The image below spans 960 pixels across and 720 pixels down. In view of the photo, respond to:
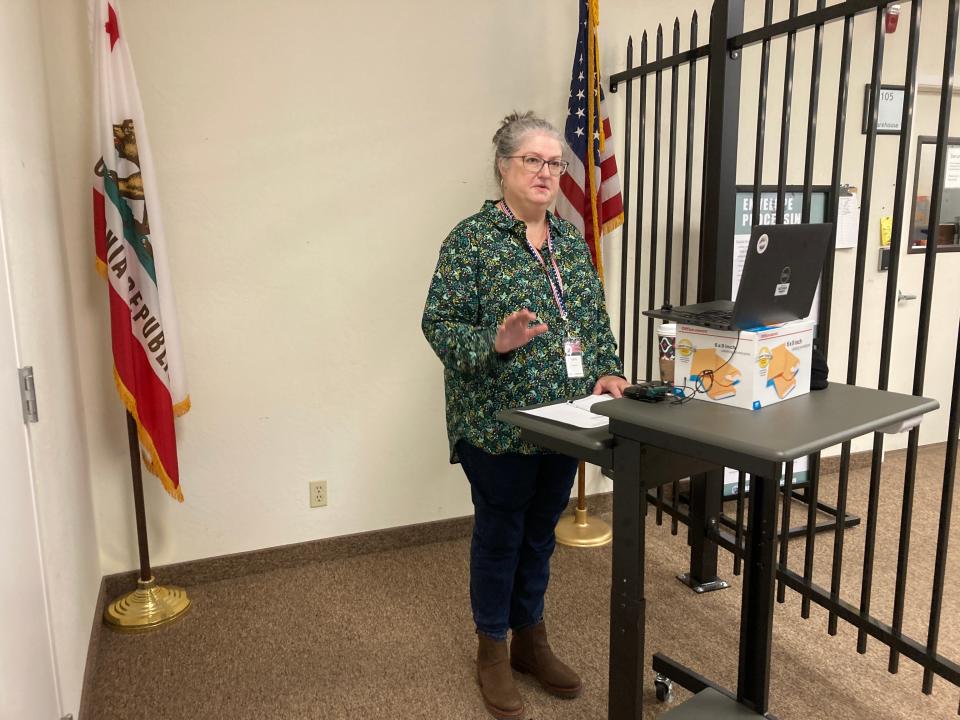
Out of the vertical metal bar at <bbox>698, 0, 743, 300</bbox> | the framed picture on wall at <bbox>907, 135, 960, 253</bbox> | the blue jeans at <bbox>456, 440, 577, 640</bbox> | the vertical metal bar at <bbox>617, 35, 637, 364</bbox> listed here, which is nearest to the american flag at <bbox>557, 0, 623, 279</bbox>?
the vertical metal bar at <bbox>617, 35, 637, 364</bbox>

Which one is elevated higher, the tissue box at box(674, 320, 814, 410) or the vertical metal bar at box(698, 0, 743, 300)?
the vertical metal bar at box(698, 0, 743, 300)

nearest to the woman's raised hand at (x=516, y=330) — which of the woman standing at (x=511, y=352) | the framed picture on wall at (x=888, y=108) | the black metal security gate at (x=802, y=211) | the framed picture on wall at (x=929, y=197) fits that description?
the woman standing at (x=511, y=352)

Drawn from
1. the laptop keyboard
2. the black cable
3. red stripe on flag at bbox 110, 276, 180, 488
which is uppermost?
the laptop keyboard

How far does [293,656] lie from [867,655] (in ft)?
5.66

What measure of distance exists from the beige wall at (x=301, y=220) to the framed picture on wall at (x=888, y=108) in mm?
1080

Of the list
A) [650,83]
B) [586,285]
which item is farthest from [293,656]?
[650,83]

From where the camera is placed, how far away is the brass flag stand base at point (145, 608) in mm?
2385

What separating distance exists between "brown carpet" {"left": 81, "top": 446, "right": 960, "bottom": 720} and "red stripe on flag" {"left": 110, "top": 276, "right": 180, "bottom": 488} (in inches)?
21.5

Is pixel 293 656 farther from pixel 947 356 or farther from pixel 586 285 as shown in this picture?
pixel 947 356

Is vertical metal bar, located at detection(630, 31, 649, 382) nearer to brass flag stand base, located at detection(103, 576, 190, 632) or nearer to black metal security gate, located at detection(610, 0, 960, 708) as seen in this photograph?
black metal security gate, located at detection(610, 0, 960, 708)

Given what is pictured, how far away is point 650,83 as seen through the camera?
2943 millimetres

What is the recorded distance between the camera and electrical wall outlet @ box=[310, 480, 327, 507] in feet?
9.18

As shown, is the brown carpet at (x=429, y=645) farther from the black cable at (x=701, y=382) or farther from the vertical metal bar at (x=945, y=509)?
the black cable at (x=701, y=382)

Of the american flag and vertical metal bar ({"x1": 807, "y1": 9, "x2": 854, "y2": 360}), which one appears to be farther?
the american flag
